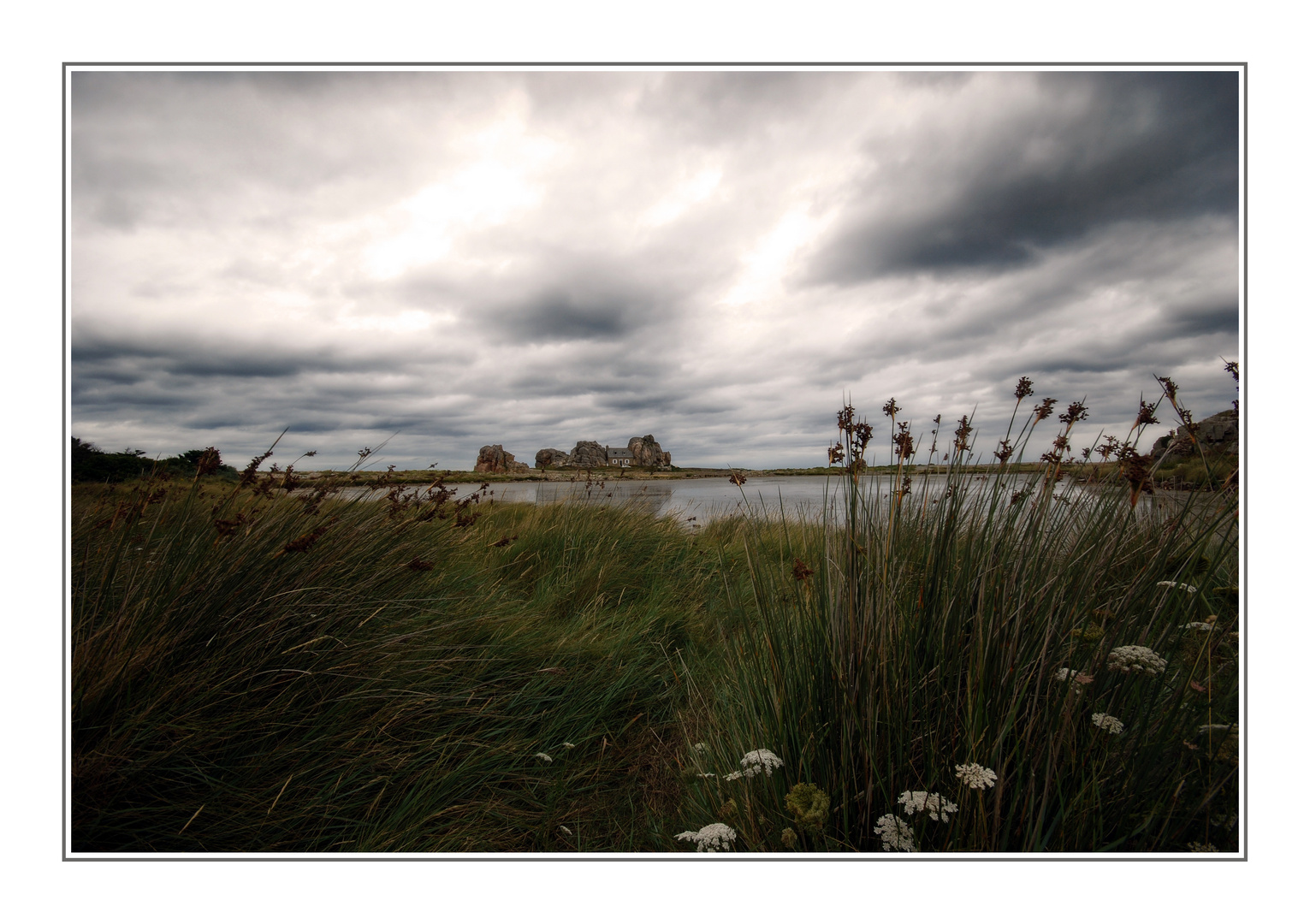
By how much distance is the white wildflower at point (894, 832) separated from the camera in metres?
1.28

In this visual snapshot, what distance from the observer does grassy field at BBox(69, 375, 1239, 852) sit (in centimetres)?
138

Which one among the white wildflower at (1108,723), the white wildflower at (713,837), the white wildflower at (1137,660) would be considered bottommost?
the white wildflower at (713,837)

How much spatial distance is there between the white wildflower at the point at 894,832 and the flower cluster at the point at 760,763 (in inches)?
10.2

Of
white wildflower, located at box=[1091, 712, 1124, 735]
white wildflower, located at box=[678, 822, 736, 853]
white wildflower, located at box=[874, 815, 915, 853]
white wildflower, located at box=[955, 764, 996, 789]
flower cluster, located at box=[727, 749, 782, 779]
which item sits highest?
white wildflower, located at box=[1091, 712, 1124, 735]

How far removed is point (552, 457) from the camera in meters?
6.66

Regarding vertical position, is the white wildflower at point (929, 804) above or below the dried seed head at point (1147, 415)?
below

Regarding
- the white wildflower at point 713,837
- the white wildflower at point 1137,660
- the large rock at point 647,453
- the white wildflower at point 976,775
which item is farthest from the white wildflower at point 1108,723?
the large rock at point 647,453

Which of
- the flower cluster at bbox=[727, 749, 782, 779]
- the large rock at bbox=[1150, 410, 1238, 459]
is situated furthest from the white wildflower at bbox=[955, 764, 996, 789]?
the large rock at bbox=[1150, 410, 1238, 459]

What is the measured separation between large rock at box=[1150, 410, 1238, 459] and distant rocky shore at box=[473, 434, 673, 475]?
4.39 metres

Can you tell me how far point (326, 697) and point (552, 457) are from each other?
189 inches

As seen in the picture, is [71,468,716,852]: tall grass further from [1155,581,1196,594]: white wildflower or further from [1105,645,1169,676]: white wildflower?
[1155,581,1196,594]: white wildflower

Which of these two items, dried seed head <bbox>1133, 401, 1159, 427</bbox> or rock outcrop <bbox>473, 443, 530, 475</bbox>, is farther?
rock outcrop <bbox>473, 443, 530, 475</bbox>

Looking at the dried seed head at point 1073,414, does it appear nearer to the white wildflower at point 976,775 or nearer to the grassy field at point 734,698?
the grassy field at point 734,698
